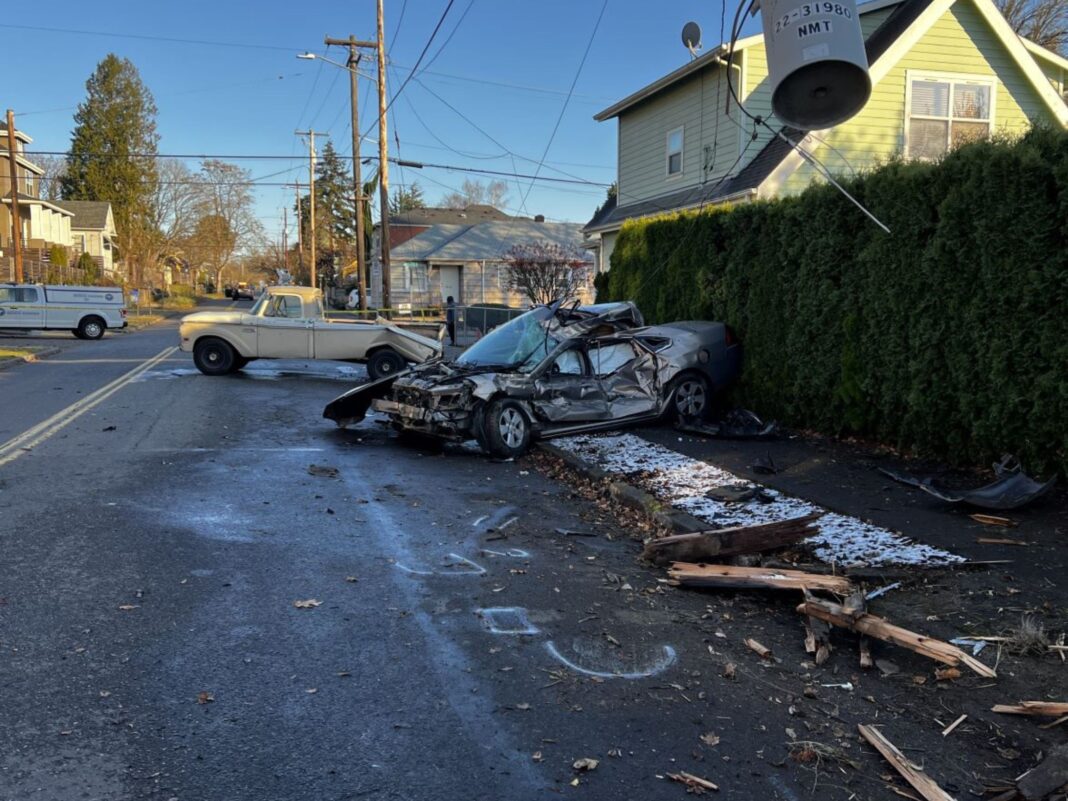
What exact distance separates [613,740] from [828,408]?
283 inches

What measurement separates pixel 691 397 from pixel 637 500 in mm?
4059

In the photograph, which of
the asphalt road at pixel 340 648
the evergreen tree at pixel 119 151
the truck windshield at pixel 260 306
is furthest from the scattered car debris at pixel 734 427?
the evergreen tree at pixel 119 151

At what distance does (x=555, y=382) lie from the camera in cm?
1061

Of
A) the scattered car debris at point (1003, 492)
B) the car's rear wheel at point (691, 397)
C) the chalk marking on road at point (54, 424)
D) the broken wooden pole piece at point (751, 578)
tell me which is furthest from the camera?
the car's rear wheel at point (691, 397)

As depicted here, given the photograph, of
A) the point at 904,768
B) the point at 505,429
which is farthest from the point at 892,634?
the point at 505,429

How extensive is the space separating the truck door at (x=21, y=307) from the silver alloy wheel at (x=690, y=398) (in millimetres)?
26955

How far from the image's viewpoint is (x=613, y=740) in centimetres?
358

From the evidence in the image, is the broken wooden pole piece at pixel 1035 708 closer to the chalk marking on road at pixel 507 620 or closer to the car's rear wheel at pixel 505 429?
the chalk marking on road at pixel 507 620

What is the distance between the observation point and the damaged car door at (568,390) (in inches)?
412

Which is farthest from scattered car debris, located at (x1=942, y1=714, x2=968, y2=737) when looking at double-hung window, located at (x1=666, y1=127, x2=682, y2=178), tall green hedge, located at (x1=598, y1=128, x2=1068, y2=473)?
double-hung window, located at (x1=666, y1=127, x2=682, y2=178)

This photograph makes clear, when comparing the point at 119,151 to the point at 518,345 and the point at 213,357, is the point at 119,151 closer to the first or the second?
the point at 213,357

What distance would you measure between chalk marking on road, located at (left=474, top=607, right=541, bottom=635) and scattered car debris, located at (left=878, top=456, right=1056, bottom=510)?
12.7 ft

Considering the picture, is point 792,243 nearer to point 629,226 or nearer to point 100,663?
point 629,226

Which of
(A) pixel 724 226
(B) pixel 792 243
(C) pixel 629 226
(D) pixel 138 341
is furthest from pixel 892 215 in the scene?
(D) pixel 138 341
